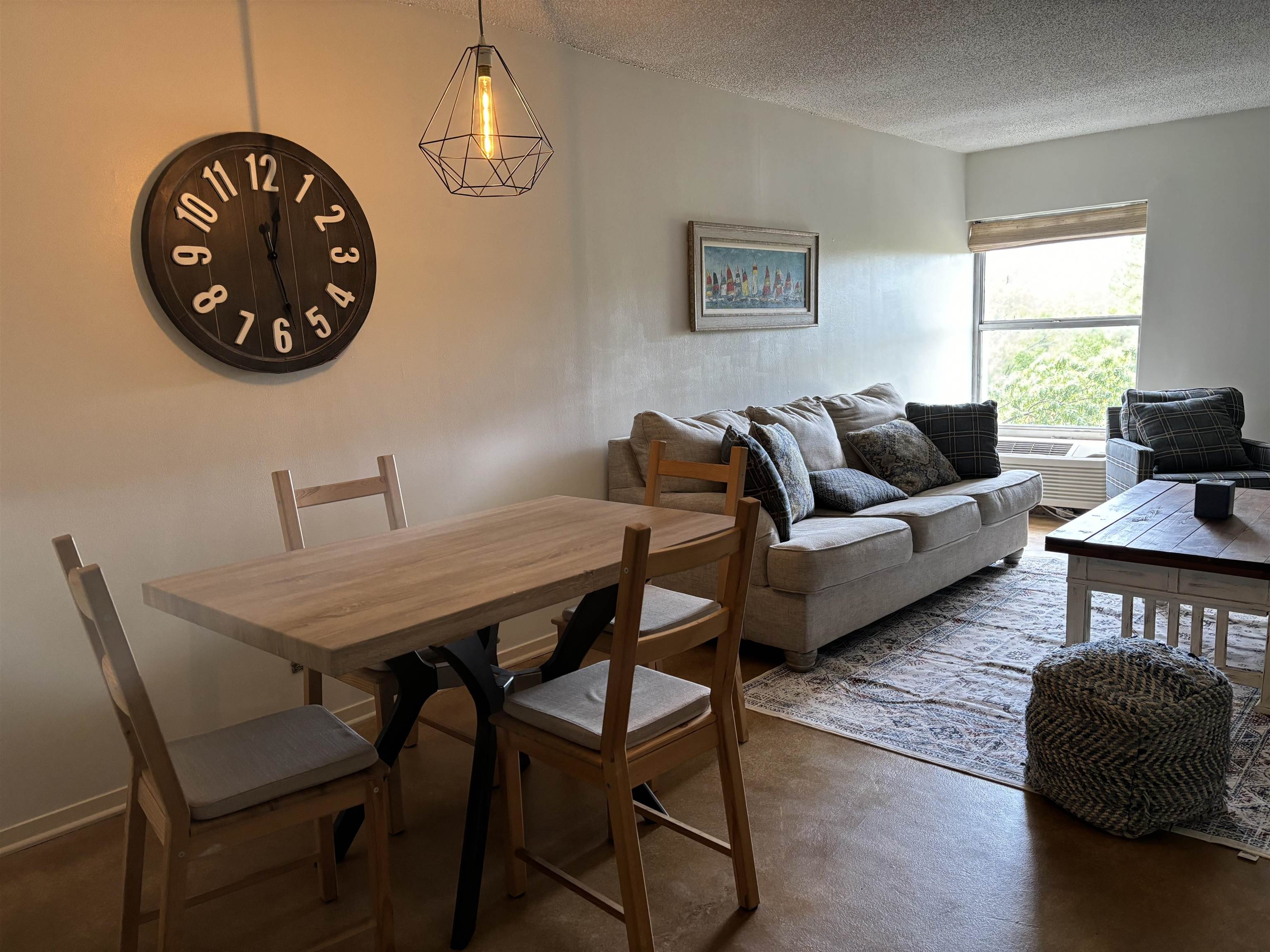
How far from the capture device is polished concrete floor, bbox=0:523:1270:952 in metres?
1.91

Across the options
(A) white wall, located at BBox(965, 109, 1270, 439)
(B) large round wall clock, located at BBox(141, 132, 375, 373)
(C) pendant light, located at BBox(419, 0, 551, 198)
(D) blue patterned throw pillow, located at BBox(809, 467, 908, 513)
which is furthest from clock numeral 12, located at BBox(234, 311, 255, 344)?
(A) white wall, located at BBox(965, 109, 1270, 439)

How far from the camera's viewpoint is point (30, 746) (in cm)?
243

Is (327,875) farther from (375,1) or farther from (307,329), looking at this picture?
(375,1)

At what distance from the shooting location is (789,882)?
2.09 m

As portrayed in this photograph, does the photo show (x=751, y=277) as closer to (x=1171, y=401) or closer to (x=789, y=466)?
(x=789, y=466)

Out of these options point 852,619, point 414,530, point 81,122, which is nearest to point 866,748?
point 852,619

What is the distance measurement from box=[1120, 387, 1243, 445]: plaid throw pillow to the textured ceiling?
1.58 metres

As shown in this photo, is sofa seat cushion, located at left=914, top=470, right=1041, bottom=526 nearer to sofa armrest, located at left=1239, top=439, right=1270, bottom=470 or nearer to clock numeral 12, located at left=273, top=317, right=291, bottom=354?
sofa armrest, located at left=1239, top=439, right=1270, bottom=470

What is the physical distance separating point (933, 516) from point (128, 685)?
10.4 feet

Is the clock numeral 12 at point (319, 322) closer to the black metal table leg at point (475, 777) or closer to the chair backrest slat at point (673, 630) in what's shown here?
the black metal table leg at point (475, 777)

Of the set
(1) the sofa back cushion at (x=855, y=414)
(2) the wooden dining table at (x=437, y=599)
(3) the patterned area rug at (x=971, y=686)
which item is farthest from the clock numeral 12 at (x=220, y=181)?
(1) the sofa back cushion at (x=855, y=414)

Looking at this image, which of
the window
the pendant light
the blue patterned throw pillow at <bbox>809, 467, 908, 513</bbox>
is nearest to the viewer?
the pendant light

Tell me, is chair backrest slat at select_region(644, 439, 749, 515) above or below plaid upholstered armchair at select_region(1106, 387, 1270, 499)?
above

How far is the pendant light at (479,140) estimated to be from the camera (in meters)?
3.19
